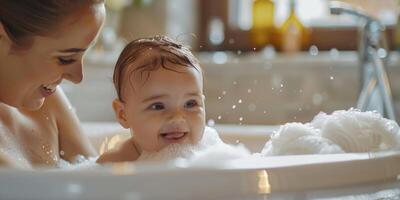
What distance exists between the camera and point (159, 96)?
48.2 inches

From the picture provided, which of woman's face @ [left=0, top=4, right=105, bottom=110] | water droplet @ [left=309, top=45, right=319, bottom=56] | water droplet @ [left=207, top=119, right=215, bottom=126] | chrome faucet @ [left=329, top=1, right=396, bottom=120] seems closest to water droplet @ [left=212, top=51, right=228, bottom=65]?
water droplet @ [left=309, top=45, right=319, bottom=56]

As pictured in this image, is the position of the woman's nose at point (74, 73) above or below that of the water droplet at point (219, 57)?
above

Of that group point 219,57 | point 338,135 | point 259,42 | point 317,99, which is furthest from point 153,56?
point 259,42

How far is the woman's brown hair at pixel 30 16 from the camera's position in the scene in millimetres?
1118

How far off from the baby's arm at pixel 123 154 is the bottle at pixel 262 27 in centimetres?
174

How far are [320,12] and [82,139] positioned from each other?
1.62m

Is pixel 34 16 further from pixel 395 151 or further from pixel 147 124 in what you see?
pixel 395 151

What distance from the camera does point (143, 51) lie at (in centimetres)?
125

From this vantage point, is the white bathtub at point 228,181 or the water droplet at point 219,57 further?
the water droplet at point 219,57

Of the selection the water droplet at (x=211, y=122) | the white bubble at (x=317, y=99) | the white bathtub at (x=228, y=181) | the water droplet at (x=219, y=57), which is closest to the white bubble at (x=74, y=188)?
the white bathtub at (x=228, y=181)

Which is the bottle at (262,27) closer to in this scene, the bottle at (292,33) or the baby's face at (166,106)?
the bottle at (292,33)

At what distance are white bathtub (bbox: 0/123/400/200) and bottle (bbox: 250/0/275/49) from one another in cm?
205

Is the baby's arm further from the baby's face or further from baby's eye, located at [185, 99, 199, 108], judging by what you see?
baby's eye, located at [185, 99, 199, 108]

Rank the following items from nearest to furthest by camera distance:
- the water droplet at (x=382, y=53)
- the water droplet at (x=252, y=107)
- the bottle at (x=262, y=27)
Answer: the water droplet at (x=252, y=107)
the water droplet at (x=382, y=53)
the bottle at (x=262, y=27)
